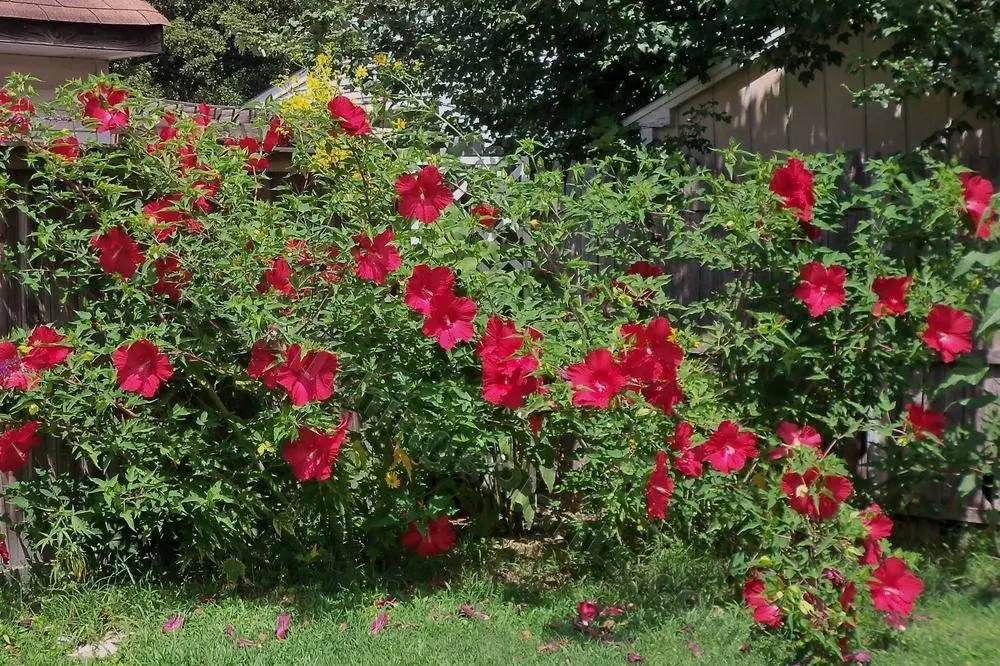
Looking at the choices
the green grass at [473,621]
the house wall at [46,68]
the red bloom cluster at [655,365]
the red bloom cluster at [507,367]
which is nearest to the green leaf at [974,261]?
the red bloom cluster at [655,365]

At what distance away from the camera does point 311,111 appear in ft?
13.0

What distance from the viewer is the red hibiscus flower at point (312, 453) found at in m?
3.58

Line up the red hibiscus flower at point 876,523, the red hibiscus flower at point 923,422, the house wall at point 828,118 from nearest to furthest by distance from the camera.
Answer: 1. the red hibiscus flower at point 876,523
2. the red hibiscus flower at point 923,422
3. the house wall at point 828,118

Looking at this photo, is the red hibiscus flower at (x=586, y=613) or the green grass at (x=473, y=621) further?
the red hibiscus flower at (x=586, y=613)

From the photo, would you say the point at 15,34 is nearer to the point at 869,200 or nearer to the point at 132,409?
the point at 132,409

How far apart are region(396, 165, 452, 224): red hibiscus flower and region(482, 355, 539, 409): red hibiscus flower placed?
0.55 metres

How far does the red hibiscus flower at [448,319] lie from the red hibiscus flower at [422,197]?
0.30 metres

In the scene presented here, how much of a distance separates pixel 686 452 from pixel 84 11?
221 inches

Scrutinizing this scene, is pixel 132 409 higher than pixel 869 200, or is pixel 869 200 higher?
pixel 869 200

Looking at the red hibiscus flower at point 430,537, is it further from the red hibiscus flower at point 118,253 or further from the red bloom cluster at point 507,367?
the red hibiscus flower at point 118,253

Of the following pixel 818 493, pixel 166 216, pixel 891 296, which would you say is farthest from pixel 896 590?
pixel 166 216

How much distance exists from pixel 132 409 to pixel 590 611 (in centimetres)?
169

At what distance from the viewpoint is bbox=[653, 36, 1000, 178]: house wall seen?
4883 millimetres

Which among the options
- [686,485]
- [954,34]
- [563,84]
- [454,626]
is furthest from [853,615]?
[563,84]
